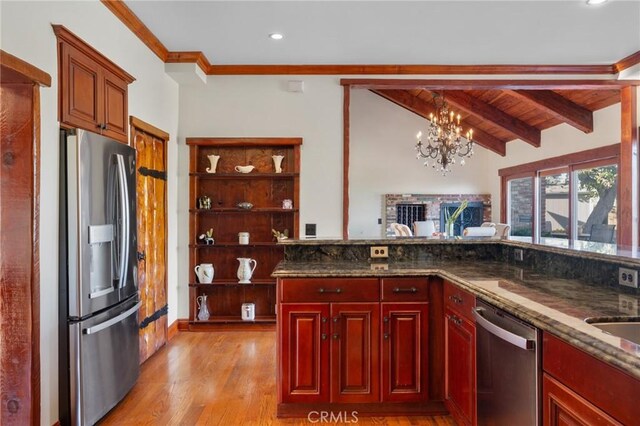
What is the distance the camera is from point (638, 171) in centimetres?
436

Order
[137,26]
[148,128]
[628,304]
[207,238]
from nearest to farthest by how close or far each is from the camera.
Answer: [628,304] < [137,26] < [148,128] < [207,238]

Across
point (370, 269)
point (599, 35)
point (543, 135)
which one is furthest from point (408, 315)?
point (543, 135)

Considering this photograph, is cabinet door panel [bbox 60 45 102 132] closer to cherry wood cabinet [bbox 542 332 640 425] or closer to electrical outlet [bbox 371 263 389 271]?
electrical outlet [bbox 371 263 389 271]

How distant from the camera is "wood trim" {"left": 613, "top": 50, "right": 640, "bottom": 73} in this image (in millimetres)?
3859

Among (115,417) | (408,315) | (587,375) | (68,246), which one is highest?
(68,246)

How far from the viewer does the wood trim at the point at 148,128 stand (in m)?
3.14

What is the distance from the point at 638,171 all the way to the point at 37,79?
5503 mm

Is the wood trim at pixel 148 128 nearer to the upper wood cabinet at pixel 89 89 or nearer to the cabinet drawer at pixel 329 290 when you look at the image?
the upper wood cabinet at pixel 89 89

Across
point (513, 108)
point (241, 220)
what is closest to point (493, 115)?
point (513, 108)

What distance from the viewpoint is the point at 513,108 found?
23.1 feet

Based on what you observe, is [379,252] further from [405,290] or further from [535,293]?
[535,293]

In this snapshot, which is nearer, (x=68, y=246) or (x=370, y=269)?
(x=68, y=246)

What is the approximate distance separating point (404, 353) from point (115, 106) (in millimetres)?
2575

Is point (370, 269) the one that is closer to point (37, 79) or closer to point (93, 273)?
point (93, 273)
